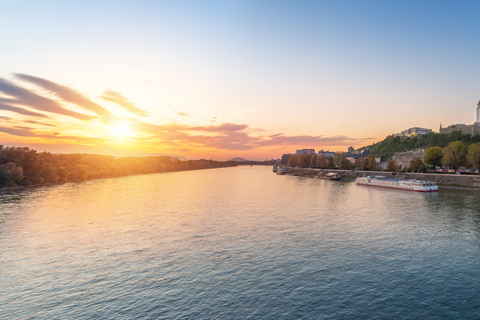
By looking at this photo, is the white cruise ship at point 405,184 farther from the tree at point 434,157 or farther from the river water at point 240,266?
the river water at point 240,266

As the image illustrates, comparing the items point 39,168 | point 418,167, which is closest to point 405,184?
point 418,167

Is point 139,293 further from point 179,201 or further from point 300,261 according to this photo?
point 179,201

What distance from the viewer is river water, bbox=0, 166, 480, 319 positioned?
2006cm

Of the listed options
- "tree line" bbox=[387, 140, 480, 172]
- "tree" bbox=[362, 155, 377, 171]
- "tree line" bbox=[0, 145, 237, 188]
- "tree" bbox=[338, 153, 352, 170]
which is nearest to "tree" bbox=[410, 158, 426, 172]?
"tree line" bbox=[387, 140, 480, 172]

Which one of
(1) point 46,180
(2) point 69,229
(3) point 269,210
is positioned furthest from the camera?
(1) point 46,180

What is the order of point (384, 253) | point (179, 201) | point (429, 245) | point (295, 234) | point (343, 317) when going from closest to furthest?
point (343, 317)
point (384, 253)
point (429, 245)
point (295, 234)
point (179, 201)

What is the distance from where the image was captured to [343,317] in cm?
1872

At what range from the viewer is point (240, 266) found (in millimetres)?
27188

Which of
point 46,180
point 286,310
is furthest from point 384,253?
point 46,180

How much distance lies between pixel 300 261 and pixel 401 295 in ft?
30.9

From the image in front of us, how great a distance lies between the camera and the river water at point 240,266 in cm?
2006

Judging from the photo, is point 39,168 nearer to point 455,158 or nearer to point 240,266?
point 240,266

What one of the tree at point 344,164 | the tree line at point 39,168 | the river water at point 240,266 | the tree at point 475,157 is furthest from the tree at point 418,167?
the tree line at point 39,168

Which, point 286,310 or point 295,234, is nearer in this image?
point 286,310
